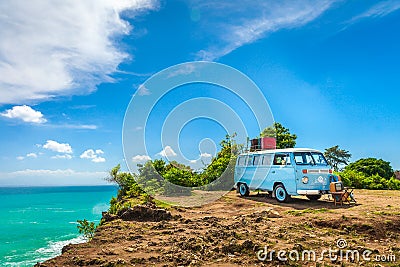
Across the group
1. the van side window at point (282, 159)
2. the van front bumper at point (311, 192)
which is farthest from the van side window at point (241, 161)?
the van front bumper at point (311, 192)

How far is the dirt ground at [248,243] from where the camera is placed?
5.35 metres

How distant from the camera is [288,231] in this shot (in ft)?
23.3

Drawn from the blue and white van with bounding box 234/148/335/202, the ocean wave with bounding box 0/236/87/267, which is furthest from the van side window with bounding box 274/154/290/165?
the ocean wave with bounding box 0/236/87/267

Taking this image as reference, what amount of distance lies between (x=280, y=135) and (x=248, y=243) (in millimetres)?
21875

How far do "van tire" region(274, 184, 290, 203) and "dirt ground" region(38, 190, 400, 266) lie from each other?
3350 mm

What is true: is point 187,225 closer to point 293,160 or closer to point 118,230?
point 118,230

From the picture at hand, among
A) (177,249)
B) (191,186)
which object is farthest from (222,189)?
(177,249)

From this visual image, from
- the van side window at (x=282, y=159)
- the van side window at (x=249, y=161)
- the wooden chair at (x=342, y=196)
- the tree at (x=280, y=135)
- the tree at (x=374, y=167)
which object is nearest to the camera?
the wooden chair at (x=342, y=196)

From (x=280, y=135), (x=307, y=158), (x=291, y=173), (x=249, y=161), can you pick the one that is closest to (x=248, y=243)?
(x=291, y=173)

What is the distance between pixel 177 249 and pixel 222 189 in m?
14.0

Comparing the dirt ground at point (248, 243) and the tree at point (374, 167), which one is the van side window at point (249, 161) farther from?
the tree at point (374, 167)

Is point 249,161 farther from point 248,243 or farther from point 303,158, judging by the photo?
point 248,243

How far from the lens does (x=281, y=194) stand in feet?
42.0

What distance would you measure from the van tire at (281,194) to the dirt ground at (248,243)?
3350mm
